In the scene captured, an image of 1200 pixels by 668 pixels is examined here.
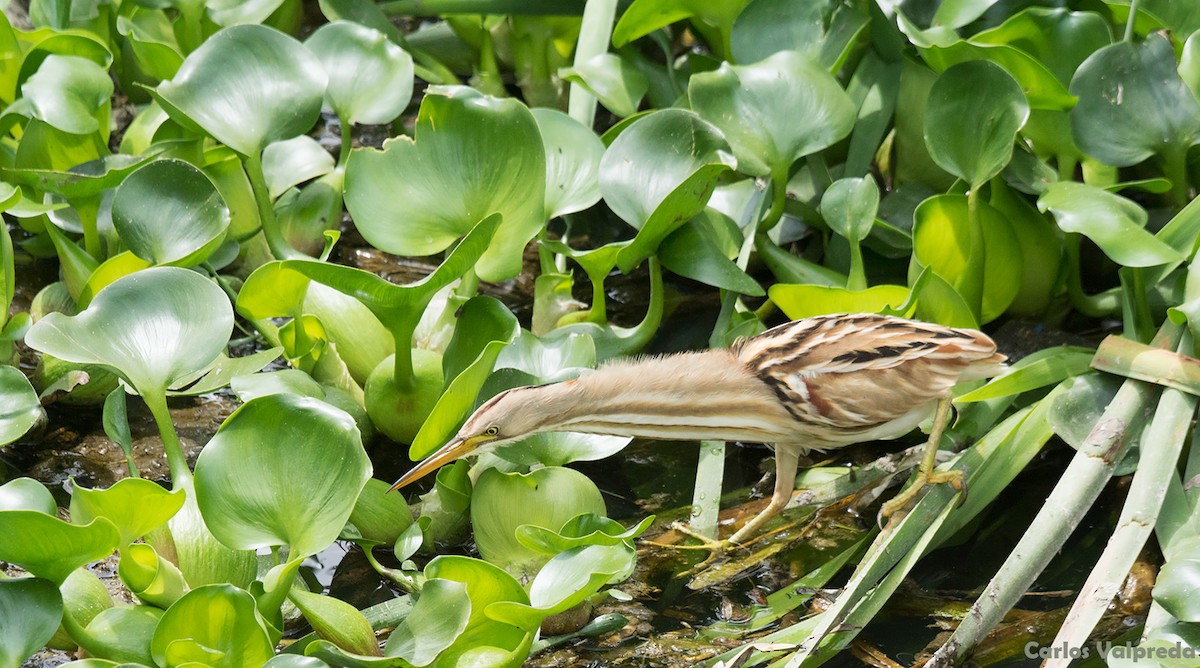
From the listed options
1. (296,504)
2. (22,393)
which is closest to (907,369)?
(296,504)

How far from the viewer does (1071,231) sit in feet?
9.72

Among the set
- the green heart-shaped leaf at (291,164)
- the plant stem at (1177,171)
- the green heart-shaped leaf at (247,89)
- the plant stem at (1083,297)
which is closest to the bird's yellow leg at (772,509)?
the plant stem at (1083,297)

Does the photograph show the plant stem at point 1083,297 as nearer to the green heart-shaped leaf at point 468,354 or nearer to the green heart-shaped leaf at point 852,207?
the green heart-shaped leaf at point 852,207

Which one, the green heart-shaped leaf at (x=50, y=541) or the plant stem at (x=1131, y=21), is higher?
the plant stem at (x=1131, y=21)

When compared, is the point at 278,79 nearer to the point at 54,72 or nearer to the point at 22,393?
the point at 54,72

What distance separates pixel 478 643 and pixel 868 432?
110cm

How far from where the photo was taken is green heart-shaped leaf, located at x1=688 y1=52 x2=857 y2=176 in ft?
10.8

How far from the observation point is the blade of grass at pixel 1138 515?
93.7 inches

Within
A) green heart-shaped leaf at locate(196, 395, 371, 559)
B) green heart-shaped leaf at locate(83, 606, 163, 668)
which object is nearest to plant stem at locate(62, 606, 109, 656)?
green heart-shaped leaf at locate(83, 606, 163, 668)

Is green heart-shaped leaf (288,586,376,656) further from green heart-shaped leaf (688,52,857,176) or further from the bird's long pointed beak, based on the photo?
green heart-shaped leaf (688,52,857,176)

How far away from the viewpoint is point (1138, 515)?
8.48 feet

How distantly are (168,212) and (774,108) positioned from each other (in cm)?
157

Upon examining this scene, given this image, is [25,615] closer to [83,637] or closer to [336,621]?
[83,637]

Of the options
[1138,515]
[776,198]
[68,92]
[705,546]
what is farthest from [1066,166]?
[68,92]
